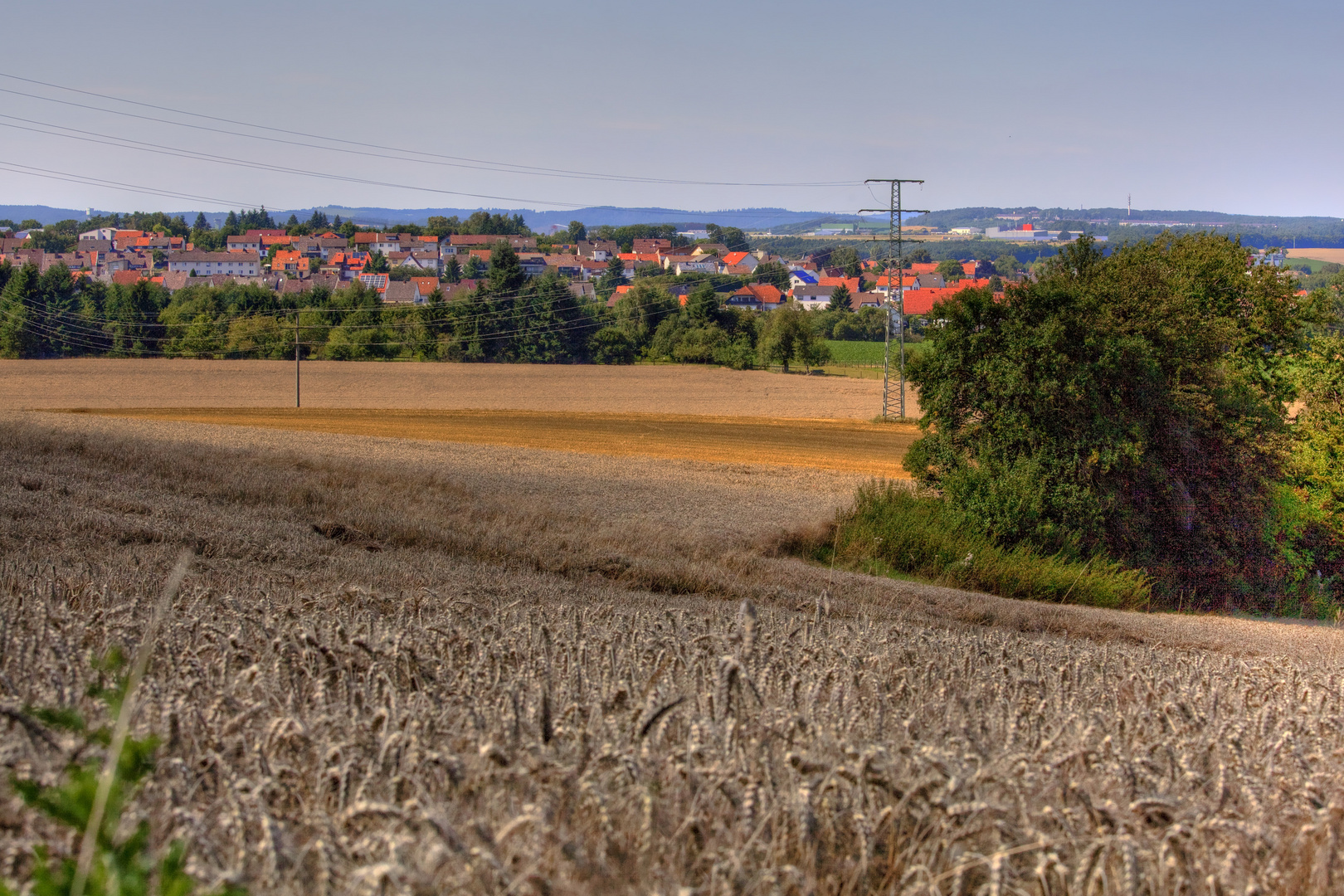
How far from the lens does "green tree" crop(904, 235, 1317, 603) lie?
77.0ft

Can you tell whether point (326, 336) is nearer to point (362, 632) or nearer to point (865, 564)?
point (865, 564)

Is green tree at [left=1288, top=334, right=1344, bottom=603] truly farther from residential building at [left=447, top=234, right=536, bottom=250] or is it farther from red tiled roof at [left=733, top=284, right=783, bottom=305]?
residential building at [left=447, top=234, right=536, bottom=250]

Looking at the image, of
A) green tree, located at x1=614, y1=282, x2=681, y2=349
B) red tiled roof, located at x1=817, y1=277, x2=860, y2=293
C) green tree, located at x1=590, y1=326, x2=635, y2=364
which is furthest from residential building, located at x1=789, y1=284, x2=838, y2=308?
green tree, located at x1=590, y1=326, x2=635, y2=364

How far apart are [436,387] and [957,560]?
4930 centimetres

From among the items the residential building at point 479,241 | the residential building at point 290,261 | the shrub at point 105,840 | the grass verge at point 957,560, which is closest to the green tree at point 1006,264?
the residential building at point 479,241

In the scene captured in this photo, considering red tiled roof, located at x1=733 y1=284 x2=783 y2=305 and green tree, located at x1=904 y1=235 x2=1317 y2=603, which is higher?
red tiled roof, located at x1=733 y1=284 x2=783 y2=305

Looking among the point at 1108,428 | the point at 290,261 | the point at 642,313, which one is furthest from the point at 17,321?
the point at 290,261

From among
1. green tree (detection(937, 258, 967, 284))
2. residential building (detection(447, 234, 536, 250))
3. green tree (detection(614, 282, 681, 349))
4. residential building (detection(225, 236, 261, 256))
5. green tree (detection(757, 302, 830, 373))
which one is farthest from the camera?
residential building (detection(447, 234, 536, 250))

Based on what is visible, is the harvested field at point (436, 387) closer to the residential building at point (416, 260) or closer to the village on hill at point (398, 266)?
the village on hill at point (398, 266)

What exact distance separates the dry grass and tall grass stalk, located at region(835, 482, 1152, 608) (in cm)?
1195

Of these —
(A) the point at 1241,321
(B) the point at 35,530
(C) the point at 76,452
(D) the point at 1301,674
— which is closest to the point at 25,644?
(B) the point at 35,530

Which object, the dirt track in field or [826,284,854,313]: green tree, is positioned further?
[826,284,854,313]: green tree

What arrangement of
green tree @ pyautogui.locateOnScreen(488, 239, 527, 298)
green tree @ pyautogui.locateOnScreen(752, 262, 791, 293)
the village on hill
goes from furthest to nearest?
green tree @ pyautogui.locateOnScreen(752, 262, 791, 293), the village on hill, green tree @ pyautogui.locateOnScreen(488, 239, 527, 298)

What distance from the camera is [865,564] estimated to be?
18.9 meters
